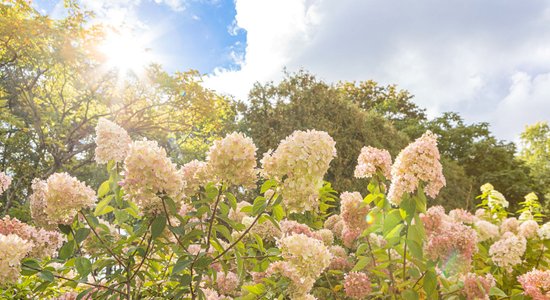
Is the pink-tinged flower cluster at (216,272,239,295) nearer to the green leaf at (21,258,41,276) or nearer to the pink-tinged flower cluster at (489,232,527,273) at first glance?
the green leaf at (21,258,41,276)

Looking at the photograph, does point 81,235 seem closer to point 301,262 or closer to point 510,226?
point 301,262

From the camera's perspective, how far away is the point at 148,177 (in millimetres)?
1814

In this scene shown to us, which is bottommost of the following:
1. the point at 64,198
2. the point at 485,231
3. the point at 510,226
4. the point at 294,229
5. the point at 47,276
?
the point at 47,276

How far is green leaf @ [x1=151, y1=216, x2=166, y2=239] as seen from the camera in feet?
5.93

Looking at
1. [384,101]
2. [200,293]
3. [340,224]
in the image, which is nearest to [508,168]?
[384,101]

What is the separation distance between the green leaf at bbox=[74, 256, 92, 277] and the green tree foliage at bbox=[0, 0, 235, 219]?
7630mm

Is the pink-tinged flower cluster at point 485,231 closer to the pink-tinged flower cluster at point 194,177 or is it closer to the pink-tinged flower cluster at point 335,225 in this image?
the pink-tinged flower cluster at point 335,225

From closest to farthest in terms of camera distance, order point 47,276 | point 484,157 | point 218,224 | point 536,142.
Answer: point 47,276 < point 218,224 < point 484,157 < point 536,142

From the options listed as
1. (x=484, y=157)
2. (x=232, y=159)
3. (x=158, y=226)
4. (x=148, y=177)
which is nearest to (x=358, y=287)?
(x=232, y=159)

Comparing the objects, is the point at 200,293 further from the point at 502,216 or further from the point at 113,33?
Result: the point at 113,33

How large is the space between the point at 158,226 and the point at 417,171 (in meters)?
1.30


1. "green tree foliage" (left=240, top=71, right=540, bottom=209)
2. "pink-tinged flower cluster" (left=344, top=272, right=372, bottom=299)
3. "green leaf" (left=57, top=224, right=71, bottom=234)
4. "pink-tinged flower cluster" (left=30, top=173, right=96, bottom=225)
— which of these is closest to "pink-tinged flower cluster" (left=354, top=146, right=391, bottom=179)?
"pink-tinged flower cluster" (left=344, top=272, right=372, bottom=299)

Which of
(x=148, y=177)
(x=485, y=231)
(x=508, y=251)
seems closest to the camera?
(x=148, y=177)

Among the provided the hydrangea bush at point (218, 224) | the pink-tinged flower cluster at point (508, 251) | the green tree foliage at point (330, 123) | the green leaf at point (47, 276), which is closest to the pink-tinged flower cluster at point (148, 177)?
the hydrangea bush at point (218, 224)
